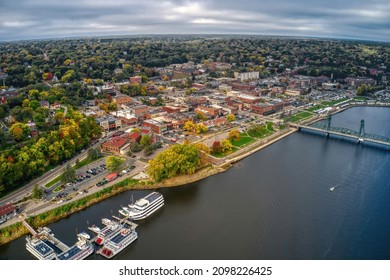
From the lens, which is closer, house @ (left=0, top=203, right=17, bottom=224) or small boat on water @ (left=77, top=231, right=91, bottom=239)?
small boat on water @ (left=77, top=231, right=91, bottom=239)

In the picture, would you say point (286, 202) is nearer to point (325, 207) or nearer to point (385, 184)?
point (325, 207)

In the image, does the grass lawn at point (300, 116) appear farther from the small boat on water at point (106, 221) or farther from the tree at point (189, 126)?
the small boat on water at point (106, 221)

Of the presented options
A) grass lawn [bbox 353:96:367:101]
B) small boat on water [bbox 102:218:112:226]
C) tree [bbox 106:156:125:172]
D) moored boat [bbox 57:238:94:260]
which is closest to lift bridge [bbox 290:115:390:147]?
grass lawn [bbox 353:96:367:101]

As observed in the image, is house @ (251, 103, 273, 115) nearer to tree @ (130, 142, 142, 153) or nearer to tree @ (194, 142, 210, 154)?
tree @ (194, 142, 210, 154)

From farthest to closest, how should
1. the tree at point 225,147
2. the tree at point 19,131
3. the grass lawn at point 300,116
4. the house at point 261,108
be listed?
the house at point 261,108 < the grass lawn at point 300,116 < the tree at point 225,147 < the tree at point 19,131

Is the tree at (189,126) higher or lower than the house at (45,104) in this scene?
lower

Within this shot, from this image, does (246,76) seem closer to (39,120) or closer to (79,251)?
(39,120)

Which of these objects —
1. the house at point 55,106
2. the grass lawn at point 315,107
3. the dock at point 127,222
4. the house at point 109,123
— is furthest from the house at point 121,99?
the dock at point 127,222
